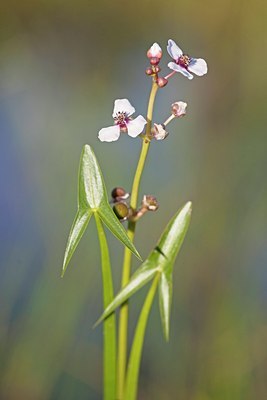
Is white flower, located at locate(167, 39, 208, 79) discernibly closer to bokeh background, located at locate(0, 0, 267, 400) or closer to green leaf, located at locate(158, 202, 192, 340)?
green leaf, located at locate(158, 202, 192, 340)

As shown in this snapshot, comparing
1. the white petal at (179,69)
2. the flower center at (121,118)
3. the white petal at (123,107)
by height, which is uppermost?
the white petal at (179,69)

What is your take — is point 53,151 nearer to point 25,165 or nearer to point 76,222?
point 25,165

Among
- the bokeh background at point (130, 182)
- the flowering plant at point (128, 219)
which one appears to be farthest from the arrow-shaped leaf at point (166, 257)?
the bokeh background at point (130, 182)

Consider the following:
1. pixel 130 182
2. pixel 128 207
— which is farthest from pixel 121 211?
pixel 130 182

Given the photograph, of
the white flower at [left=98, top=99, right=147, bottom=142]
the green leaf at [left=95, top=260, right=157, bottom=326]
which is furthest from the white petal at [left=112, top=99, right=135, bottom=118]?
the green leaf at [left=95, top=260, right=157, bottom=326]

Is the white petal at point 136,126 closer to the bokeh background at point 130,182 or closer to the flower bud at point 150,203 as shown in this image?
the flower bud at point 150,203

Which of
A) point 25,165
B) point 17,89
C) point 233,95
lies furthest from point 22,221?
point 233,95
